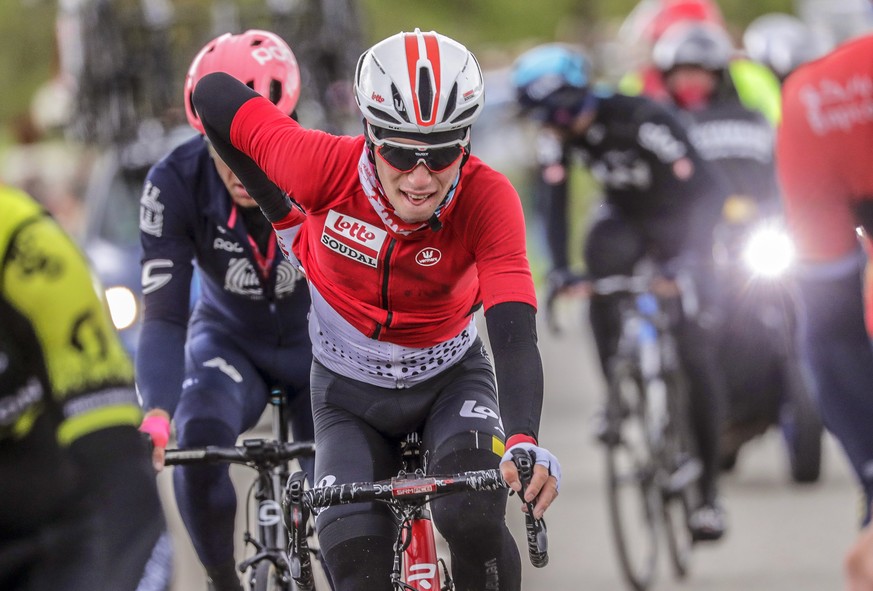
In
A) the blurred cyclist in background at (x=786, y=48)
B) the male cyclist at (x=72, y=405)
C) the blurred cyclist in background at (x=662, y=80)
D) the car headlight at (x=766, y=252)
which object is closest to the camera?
the male cyclist at (x=72, y=405)

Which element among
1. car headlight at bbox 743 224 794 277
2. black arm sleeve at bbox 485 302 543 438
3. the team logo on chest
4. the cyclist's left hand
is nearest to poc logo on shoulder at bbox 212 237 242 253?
the team logo on chest

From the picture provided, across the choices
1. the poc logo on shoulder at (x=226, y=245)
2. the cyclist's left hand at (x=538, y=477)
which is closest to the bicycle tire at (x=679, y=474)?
the poc logo on shoulder at (x=226, y=245)

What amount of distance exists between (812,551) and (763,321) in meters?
2.30

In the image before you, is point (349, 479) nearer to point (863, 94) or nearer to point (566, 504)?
point (863, 94)

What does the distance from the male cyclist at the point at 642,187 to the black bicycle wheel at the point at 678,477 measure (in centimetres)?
10

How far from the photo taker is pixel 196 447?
5898 millimetres

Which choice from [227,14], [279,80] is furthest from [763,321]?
[227,14]

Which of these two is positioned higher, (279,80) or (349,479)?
(279,80)

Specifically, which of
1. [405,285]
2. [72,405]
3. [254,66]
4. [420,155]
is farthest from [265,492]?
[72,405]

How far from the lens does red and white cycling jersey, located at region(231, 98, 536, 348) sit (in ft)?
16.8

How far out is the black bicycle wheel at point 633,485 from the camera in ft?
29.4

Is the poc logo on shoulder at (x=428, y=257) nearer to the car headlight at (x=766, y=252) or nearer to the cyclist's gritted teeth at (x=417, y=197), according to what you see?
the cyclist's gritted teeth at (x=417, y=197)

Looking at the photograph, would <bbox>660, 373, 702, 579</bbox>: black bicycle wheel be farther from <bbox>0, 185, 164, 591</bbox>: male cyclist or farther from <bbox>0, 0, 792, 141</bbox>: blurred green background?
<bbox>0, 0, 792, 141</bbox>: blurred green background

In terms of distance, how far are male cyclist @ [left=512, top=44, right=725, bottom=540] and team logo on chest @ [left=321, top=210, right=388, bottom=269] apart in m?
4.27
